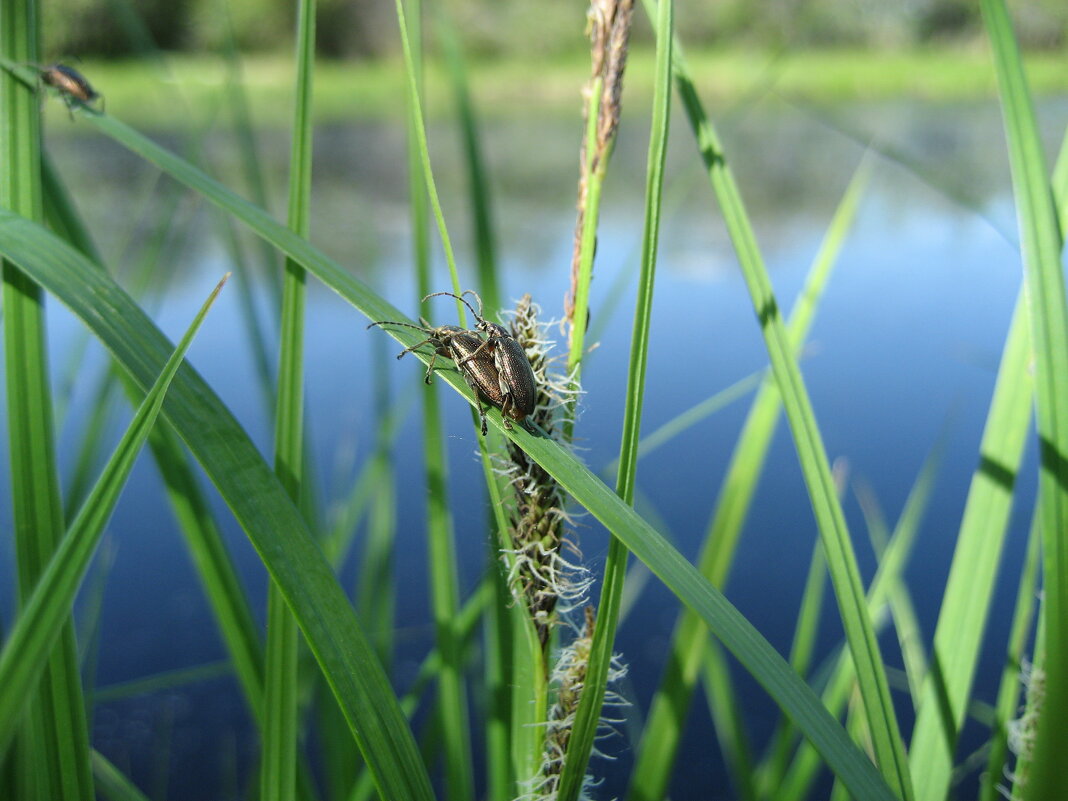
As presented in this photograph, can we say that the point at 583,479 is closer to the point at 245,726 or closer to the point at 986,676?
the point at 245,726

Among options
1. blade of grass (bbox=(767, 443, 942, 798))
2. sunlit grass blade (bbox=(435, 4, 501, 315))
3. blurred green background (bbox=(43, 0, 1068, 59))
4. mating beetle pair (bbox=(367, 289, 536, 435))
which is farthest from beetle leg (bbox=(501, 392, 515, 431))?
blurred green background (bbox=(43, 0, 1068, 59))

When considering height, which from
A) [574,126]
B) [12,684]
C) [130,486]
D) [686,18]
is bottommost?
[12,684]

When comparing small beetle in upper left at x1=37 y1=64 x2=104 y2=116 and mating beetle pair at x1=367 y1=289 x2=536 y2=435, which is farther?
small beetle in upper left at x1=37 y1=64 x2=104 y2=116

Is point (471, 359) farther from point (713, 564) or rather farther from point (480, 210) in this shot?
point (713, 564)

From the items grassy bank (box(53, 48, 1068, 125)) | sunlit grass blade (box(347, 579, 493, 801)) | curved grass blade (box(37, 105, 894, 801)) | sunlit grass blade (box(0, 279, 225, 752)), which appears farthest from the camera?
grassy bank (box(53, 48, 1068, 125))

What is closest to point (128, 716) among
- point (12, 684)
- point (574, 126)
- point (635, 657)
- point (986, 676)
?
point (635, 657)

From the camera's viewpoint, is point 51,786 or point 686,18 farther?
point 686,18

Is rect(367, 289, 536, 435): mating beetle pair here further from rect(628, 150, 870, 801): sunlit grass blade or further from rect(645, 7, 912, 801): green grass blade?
rect(628, 150, 870, 801): sunlit grass blade
